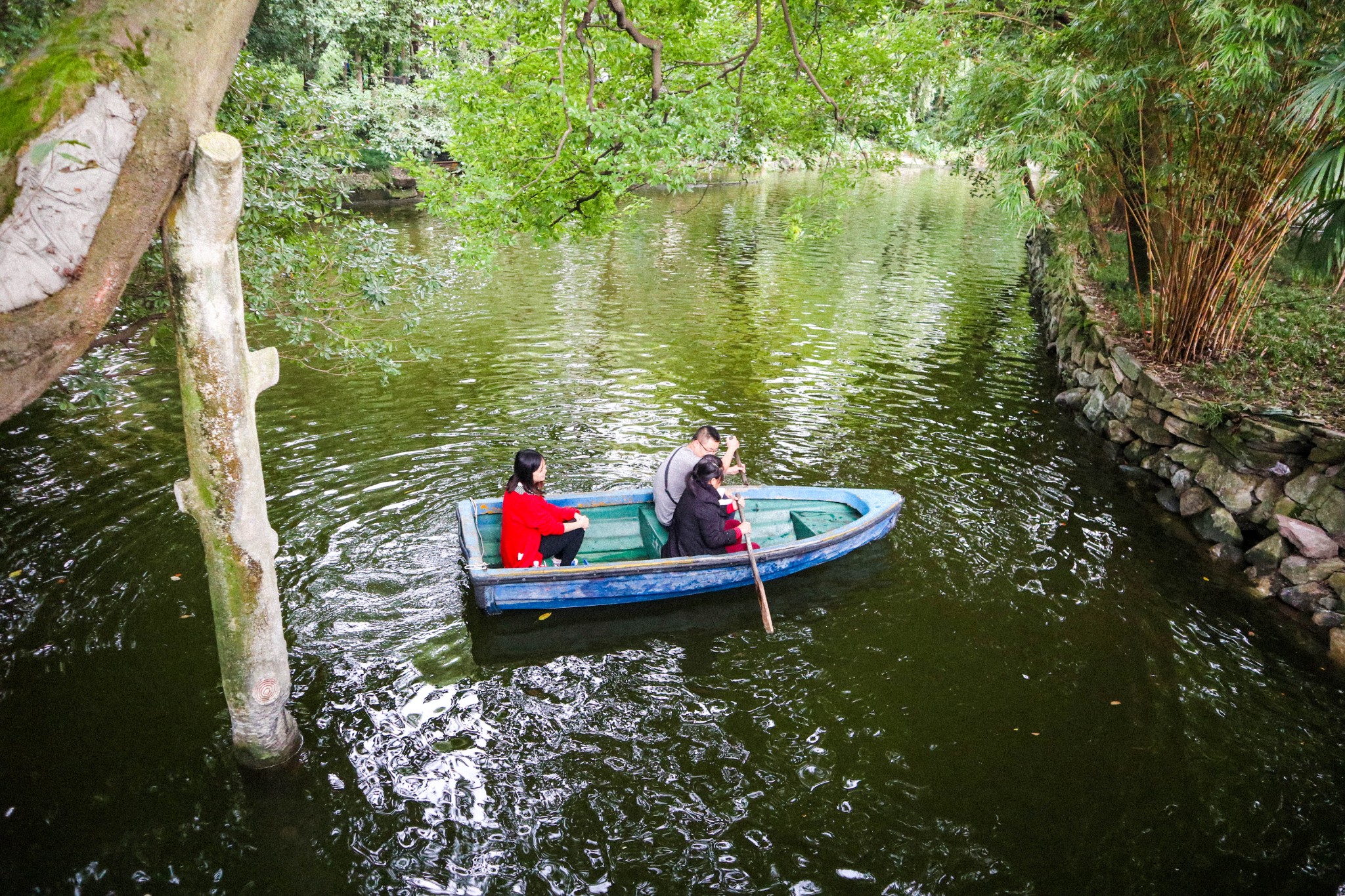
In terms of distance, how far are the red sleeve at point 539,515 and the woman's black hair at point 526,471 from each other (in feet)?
0.26

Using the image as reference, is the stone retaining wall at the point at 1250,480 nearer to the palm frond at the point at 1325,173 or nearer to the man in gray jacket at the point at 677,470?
the palm frond at the point at 1325,173

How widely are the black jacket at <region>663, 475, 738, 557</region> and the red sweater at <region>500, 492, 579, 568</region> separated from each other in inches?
41.1

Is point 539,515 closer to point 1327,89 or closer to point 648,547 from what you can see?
point 648,547

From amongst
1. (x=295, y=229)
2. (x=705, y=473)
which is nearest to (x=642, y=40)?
(x=705, y=473)

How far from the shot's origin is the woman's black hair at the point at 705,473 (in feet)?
21.9

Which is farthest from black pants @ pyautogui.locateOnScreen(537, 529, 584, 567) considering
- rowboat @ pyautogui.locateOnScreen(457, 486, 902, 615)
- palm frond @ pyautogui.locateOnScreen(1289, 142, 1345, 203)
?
palm frond @ pyautogui.locateOnScreen(1289, 142, 1345, 203)

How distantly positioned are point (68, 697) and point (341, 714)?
6.19 ft

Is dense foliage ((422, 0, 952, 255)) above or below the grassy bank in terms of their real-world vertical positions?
above

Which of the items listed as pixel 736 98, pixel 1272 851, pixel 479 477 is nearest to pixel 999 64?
pixel 736 98

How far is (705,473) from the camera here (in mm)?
6684

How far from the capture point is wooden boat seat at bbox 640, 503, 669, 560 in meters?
7.38

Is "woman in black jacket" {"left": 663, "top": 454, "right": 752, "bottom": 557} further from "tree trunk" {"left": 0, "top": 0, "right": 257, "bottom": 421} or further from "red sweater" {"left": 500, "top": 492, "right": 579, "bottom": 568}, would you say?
"tree trunk" {"left": 0, "top": 0, "right": 257, "bottom": 421}

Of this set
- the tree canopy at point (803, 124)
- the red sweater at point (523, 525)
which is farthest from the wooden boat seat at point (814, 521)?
the tree canopy at point (803, 124)

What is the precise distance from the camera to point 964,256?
23.2 m
